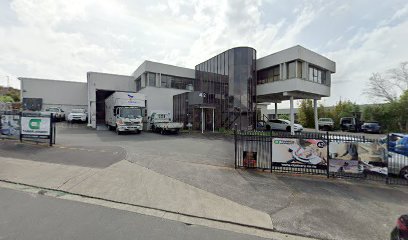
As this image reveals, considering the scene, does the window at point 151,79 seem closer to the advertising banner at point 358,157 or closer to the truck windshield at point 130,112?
the truck windshield at point 130,112

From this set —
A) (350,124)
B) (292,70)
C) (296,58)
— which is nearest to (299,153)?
(296,58)

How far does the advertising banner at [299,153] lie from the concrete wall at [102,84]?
77.3ft

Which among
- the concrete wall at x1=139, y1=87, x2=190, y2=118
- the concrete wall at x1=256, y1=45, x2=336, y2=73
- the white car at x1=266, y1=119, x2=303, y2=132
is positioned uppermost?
the concrete wall at x1=256, y1=45, x2=336, y2=73

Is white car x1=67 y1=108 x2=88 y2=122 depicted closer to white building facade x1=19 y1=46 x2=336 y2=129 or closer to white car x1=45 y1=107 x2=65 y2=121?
white building facade x1=19 y1=46 x2=336 y2=129

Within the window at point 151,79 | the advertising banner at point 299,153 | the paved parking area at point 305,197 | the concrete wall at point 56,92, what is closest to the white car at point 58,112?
the concrete wall at point 56,92

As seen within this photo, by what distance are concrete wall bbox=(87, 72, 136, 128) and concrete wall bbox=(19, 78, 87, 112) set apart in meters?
7.64

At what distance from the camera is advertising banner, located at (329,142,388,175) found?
6484mm

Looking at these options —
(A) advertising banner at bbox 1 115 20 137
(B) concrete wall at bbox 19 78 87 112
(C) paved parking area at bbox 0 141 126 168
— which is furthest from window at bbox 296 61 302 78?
(B) concrete wall at bbox 19 78 87 112

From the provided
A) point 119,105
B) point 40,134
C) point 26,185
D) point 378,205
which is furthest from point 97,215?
point 119,105

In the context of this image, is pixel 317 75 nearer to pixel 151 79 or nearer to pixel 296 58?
pixel 296 58

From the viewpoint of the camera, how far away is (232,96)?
22.5 metres

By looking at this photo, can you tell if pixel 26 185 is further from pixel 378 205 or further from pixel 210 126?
pixel 210 126

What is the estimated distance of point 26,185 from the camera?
5625mm

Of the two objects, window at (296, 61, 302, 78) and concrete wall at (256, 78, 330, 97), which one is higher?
window at (296, 61, 302, 78)
